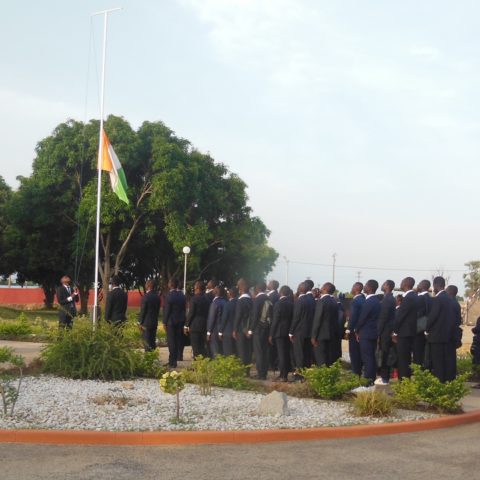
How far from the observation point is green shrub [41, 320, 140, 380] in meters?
12.4

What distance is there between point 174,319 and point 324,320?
11.1 feet

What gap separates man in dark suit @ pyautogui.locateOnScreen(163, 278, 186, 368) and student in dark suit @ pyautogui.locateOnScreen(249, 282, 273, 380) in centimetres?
186

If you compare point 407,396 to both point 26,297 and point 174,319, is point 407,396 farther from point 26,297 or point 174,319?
point 26,297

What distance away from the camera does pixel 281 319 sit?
1353cm

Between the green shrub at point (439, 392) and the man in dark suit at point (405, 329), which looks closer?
the green shrub at point (439, 392)

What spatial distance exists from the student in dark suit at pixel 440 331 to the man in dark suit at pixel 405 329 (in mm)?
471

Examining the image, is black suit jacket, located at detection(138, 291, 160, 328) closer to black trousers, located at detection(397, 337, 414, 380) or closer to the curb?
black trousers, located at detection(397, 337, 414, 380)

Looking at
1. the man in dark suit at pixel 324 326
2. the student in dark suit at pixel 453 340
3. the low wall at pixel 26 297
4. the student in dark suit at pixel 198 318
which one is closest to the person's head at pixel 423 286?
the student in dark suit at pixel 453 340

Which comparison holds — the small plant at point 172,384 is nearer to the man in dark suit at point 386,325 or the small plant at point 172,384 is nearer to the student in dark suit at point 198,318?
the man in dark suit at point 386,325

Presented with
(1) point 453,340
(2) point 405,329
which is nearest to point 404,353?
(2) point 405,329

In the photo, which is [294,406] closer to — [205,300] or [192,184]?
[205,300]

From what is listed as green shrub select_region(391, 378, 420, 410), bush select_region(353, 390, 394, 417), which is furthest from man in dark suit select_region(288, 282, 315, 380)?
bush select_region(353, 390, 394, 417)

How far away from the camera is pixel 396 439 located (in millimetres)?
8453

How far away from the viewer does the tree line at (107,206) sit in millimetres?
36406
